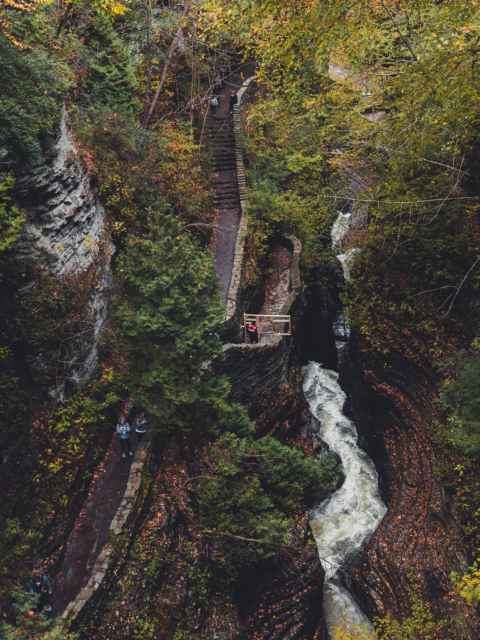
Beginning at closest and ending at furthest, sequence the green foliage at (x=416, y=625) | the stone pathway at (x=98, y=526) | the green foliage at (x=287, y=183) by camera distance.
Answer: the stone pathway at (x=98, y=526)
the green foliage at (x=416, y=625)
the green foliage at (x=287, y=183)

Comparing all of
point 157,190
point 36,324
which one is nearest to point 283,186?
point 157,190

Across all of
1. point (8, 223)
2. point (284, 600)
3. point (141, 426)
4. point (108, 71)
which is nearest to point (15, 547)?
point (141, 426)

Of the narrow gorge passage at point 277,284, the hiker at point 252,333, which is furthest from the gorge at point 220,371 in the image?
the hiker at point 252,333

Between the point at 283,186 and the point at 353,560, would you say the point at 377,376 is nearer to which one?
the point at 353,560

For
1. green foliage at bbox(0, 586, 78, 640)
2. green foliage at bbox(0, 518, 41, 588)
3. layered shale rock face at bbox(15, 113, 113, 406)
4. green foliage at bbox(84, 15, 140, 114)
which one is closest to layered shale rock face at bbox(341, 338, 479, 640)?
green foliage at bbox(0, 586, 78, 640)

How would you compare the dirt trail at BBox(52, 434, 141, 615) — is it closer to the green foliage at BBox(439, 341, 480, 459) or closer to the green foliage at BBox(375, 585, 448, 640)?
the green foliage at BBox(375, 585, 448, 640)

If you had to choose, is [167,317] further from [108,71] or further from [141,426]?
[108,71]

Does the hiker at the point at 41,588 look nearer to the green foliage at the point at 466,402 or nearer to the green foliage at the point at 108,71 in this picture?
the green foliage at the point at 466,402
